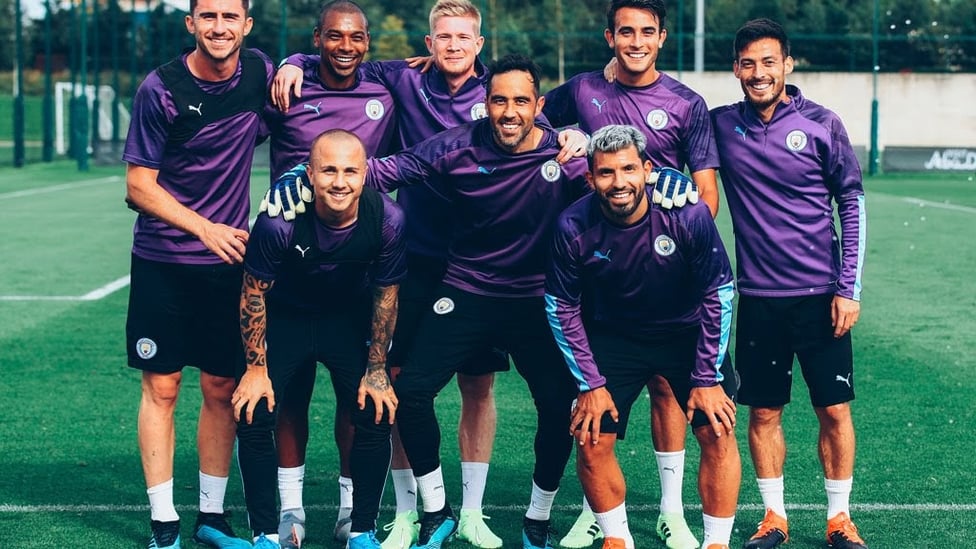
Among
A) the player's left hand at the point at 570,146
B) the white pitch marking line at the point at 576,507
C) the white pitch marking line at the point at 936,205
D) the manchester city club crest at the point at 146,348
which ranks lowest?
the white pitch marking line at the point at 576,507

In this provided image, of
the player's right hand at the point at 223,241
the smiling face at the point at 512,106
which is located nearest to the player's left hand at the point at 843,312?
the smiling face at the point at 512,106

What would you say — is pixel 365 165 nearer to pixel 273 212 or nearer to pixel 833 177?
pixel 273 212

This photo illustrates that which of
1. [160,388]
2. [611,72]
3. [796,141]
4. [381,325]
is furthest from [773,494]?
[160,388]

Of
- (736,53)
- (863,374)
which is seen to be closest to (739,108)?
(736,53)

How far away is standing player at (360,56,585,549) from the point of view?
5.76m

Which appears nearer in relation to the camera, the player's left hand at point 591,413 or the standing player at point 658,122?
the player's left hand at point 591,413

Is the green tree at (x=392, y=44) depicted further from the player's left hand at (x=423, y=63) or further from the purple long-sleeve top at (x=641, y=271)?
the purple long-sleeve top at (x=641, y=271)

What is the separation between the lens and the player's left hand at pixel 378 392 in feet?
18.5

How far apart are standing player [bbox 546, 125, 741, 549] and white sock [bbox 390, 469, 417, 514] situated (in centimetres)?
95

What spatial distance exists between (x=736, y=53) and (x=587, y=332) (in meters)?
1.38

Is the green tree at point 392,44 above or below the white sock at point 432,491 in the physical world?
above

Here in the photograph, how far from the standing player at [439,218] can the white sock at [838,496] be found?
4.98 ft

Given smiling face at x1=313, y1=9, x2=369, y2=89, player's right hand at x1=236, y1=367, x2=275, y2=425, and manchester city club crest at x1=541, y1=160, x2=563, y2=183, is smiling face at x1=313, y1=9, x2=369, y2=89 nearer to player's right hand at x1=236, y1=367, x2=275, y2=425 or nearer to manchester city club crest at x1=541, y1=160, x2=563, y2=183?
manchester city club crest at x1=541, y1=160, x2=563, y2=183

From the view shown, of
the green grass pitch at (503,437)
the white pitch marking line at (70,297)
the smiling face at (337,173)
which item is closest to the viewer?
the smiling face at (337,173)
